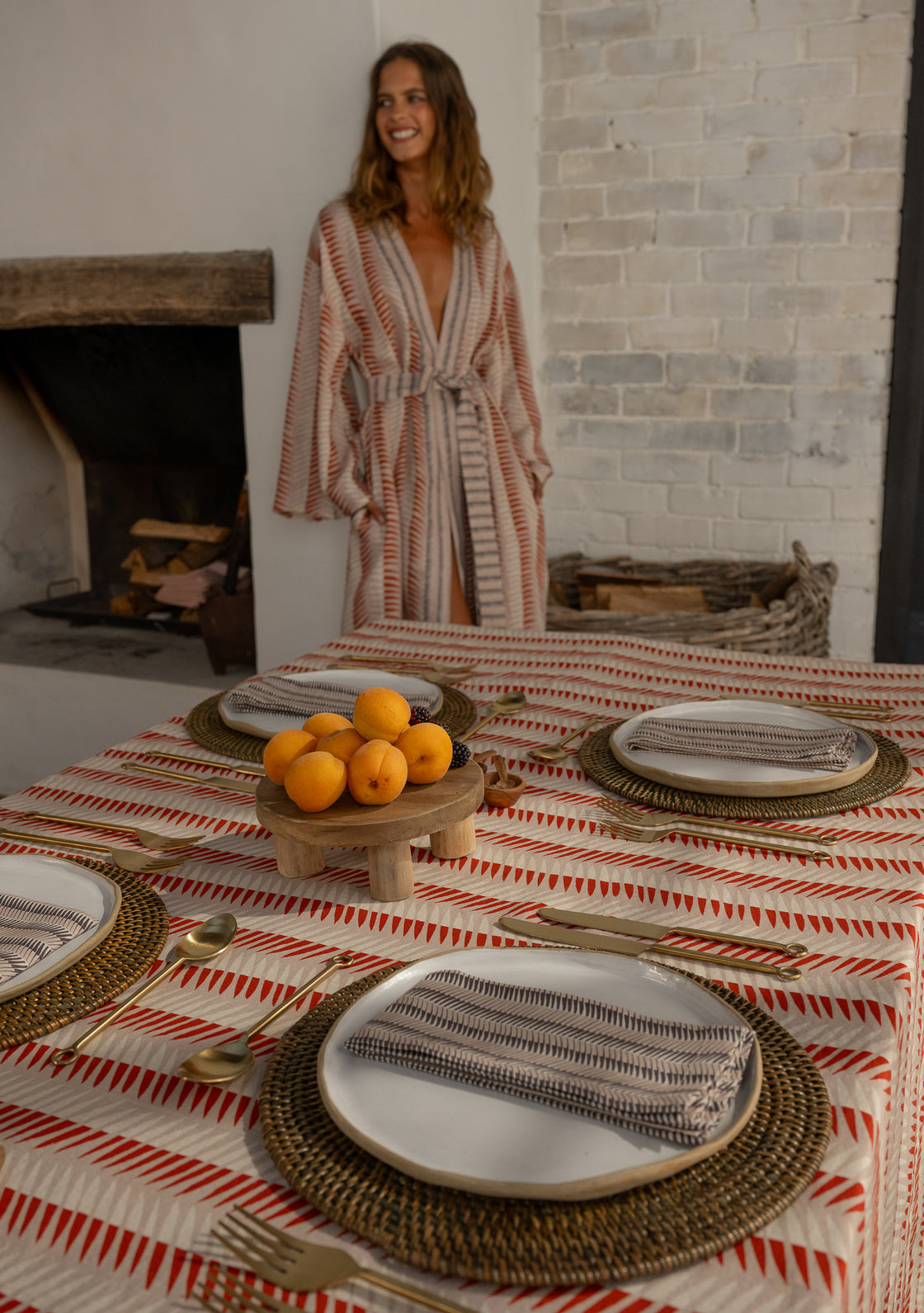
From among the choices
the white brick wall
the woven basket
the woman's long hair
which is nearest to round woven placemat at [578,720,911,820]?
the woven basket

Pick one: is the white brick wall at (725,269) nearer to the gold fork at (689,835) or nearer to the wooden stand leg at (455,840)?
the gold fork at (689,835)

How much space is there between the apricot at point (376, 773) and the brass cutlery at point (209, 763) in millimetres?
278

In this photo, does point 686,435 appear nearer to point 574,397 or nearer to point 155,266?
point 574,397

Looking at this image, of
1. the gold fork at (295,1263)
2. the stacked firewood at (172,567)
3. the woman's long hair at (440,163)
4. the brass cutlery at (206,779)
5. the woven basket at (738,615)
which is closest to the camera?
the gold fork at (295,1263)

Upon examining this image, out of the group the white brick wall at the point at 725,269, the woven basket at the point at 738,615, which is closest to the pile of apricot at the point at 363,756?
the woven basket at the point at 738,615

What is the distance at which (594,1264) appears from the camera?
1.57 ft

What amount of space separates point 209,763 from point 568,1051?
626 millimetres

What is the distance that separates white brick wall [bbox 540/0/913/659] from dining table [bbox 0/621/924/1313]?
1.85 metres

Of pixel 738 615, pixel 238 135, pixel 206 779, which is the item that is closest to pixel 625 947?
pixel 206 779

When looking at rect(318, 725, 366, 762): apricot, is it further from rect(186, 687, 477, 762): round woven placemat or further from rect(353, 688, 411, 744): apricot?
rect(186, 687, 477, 762): round woven placemat

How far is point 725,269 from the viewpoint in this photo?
294 centimetres

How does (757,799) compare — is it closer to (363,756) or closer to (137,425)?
(363,756)

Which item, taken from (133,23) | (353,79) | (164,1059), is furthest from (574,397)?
(164,1059)

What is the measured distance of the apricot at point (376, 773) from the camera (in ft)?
2.77
